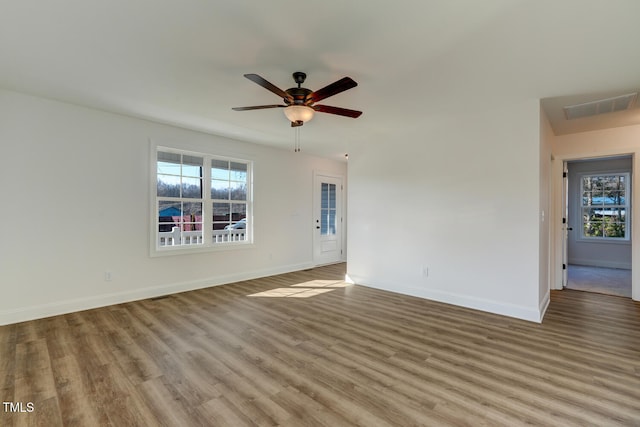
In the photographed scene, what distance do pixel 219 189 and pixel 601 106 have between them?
5444 mm

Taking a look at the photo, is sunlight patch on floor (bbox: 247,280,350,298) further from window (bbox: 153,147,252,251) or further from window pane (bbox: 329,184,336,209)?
window pane (bbox: 329,184,336,209)

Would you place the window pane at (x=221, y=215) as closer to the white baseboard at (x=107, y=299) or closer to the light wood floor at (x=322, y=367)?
the white baseboard at (x=107, y=299)

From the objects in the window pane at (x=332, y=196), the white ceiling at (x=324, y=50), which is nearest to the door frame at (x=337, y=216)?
the window pane at (x=332, y=196)

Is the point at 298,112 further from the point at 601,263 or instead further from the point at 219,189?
the point at 601,263

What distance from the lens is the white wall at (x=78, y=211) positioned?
3.42 meters

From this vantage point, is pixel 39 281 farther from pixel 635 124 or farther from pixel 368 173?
pixel 635 124

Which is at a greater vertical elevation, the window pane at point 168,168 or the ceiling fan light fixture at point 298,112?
the ceiling fan light fixture at point 298,112

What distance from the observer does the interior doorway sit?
22.0 feet

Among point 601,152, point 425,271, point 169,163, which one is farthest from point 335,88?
point 601,152

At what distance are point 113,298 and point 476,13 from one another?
5.03m

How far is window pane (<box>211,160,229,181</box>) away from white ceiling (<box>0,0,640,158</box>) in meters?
1.56

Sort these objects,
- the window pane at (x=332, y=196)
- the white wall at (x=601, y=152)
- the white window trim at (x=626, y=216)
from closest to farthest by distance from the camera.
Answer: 1. the white wall at (x=601, y=152)
2. the white window trim at (x=626, y=216)
3. the window pane at (x=332, y=196)

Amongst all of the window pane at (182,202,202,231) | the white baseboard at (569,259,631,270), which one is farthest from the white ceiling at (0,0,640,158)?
the white baseboard at (569,259,631,270)

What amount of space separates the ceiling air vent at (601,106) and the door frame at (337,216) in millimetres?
4509
